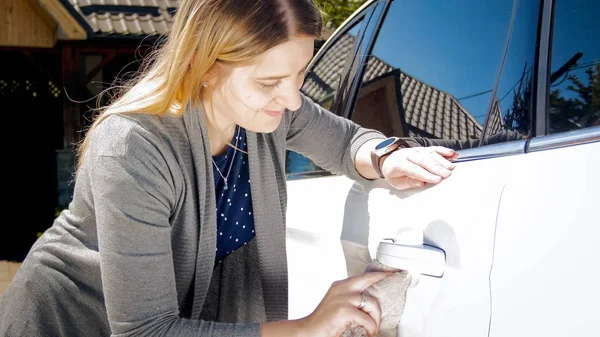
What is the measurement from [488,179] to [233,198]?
2.42 ft

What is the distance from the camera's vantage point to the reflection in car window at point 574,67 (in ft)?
4.11

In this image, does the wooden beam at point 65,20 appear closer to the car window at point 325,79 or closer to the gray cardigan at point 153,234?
the car window at point 325,79

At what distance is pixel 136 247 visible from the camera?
144 cm

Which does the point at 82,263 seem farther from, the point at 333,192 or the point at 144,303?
the point at 333,192

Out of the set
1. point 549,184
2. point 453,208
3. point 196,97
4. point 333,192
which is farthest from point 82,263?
point 549,184

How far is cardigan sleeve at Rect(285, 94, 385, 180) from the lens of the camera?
1.93 meters

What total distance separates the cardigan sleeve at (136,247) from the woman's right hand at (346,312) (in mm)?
123

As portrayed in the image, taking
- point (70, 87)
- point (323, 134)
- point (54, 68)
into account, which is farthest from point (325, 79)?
point (54, 68)

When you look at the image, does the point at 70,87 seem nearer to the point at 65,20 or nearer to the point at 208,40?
the point at 65,20

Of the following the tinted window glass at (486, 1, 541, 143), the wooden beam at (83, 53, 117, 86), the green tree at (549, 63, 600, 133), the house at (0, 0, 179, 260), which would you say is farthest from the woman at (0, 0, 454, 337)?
the wooden beam at (83, 53, 117, 86)

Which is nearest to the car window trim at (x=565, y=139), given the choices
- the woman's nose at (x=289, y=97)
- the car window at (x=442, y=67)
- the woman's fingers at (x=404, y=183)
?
the car window at (x=442, y=67)

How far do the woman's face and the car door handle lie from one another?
0.38m

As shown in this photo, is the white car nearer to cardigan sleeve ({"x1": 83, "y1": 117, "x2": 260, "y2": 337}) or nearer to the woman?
the woman

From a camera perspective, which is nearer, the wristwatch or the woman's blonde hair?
the woman's blonde hair
